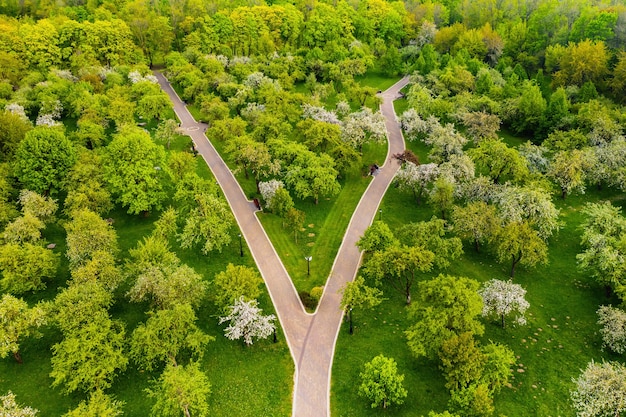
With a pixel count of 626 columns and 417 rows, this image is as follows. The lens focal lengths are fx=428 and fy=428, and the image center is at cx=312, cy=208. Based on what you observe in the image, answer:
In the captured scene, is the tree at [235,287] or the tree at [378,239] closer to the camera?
the tree at [235,287]

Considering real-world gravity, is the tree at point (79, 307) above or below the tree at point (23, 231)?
above

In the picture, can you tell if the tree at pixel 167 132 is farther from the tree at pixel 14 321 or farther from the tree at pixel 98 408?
the tree at pixel 98 408

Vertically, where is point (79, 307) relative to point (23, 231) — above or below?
above

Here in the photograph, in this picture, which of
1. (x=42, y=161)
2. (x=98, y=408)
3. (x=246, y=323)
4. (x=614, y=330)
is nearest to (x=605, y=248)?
(x=614, y=330)

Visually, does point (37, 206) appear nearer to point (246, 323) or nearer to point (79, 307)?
point (79, 307)

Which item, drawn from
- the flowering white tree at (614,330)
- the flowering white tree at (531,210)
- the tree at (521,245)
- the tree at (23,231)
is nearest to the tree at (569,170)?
the flowering white tree at (531,210)

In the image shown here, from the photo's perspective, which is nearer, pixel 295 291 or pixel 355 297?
pixel 355 297
